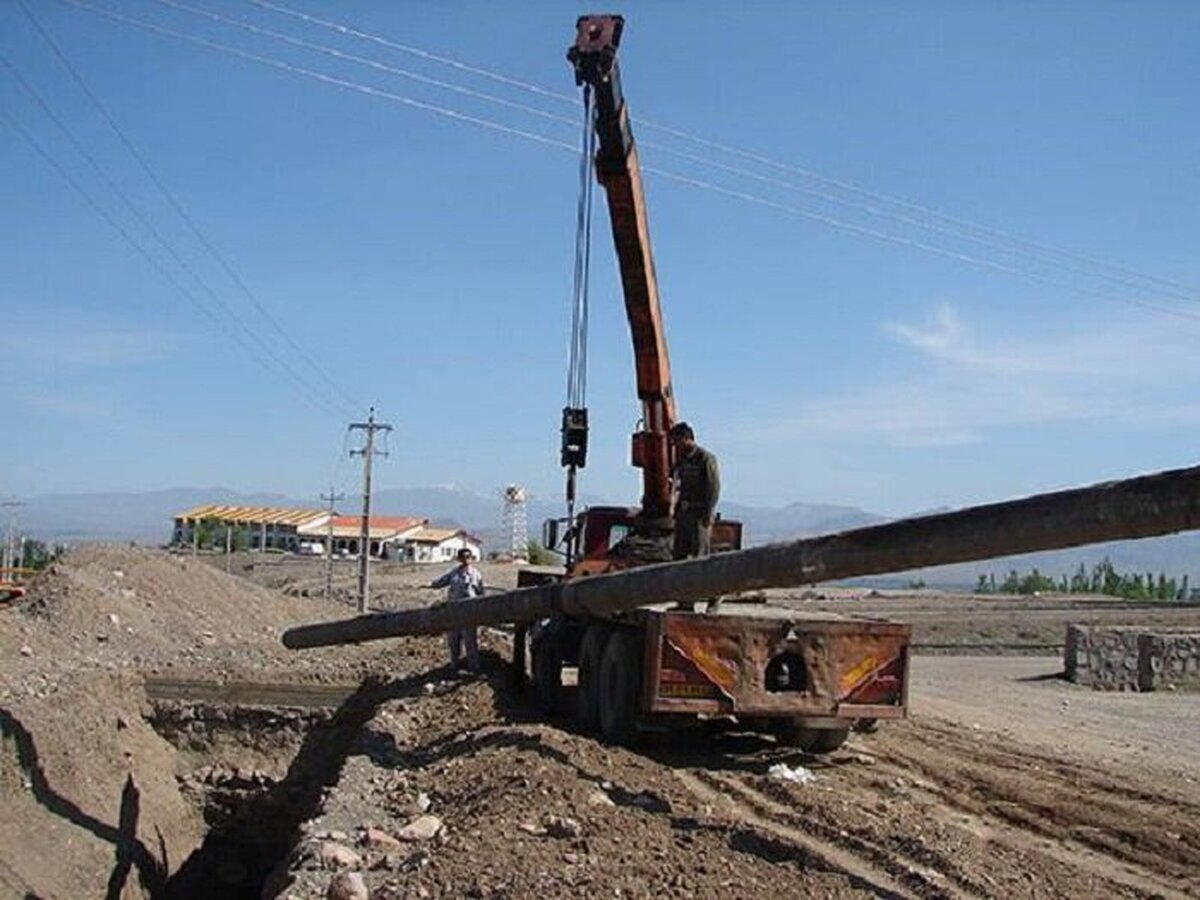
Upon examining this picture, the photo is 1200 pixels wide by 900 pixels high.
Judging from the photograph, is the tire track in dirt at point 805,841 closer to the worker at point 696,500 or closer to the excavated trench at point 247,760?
the worker at point 696,500

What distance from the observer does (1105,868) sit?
332 inches

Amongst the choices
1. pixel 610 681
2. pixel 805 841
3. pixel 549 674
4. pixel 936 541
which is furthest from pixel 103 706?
pixel 936 541

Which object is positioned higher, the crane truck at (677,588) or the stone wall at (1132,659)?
the crane truck at (677,588)

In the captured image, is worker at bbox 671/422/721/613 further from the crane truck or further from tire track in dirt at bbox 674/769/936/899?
tire track in dirt at bbox 674/769/936/899

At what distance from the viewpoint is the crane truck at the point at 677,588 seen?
695 cm

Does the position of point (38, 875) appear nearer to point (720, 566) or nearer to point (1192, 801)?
point (720, 566)

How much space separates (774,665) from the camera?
11.6 meters

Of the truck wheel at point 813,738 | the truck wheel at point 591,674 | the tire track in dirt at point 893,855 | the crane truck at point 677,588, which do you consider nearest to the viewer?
the crane truck at point 677,588

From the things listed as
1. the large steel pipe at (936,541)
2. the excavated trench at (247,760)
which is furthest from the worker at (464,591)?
the large steel pipe at (936,541)

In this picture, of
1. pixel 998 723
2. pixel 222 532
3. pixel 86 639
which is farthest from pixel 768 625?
pixel 222 532

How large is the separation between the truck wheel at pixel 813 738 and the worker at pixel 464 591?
16.3 feet

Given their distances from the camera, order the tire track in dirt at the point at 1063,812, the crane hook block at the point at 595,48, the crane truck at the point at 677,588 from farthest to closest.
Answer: the crane hook block at the point at 595,48, the tire track in dirt at the point at 1063,812, the crane truck at the point at 677,588

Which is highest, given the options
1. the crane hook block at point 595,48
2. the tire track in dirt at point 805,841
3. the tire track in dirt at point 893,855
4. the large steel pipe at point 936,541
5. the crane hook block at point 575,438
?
the crane hook block at point 595,48

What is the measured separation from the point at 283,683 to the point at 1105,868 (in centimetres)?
1213
